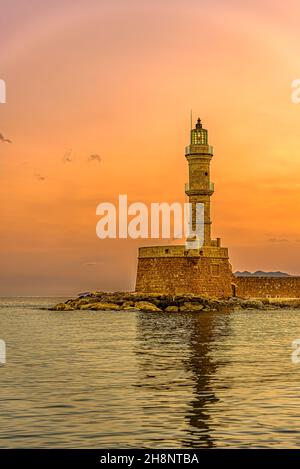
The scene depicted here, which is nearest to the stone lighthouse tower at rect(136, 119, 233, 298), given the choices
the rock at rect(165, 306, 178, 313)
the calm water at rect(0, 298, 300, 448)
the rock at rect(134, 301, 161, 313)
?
the rock at rect(134, 301, 161, 313)

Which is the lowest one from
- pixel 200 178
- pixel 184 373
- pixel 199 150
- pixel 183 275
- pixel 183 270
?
pixel 184 373

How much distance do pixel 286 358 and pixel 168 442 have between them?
500 inches

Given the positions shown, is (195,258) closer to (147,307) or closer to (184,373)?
(147,307)

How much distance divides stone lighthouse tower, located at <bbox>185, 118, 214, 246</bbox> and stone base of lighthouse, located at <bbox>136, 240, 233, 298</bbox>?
1.71 m

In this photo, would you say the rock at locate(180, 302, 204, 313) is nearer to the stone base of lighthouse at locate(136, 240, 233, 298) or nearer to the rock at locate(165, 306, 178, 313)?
the rock at locate(165, 306, 178, 313)

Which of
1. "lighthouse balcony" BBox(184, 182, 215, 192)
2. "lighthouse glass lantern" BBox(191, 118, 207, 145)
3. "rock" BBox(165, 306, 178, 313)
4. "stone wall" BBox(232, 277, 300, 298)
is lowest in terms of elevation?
"rock" BBox(165, 306, 178, 313)

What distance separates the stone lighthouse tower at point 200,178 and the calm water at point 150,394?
2894cm

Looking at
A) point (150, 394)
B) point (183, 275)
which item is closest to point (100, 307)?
point (183, 275)

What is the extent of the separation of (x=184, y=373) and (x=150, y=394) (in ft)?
11.6

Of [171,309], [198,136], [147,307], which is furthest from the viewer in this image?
[198,136]

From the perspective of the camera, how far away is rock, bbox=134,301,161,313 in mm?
56344

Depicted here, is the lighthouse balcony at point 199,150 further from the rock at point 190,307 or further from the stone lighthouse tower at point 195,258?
the rock at point 190,307

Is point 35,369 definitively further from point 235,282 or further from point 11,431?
point 235,282

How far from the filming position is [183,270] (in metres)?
57.0
